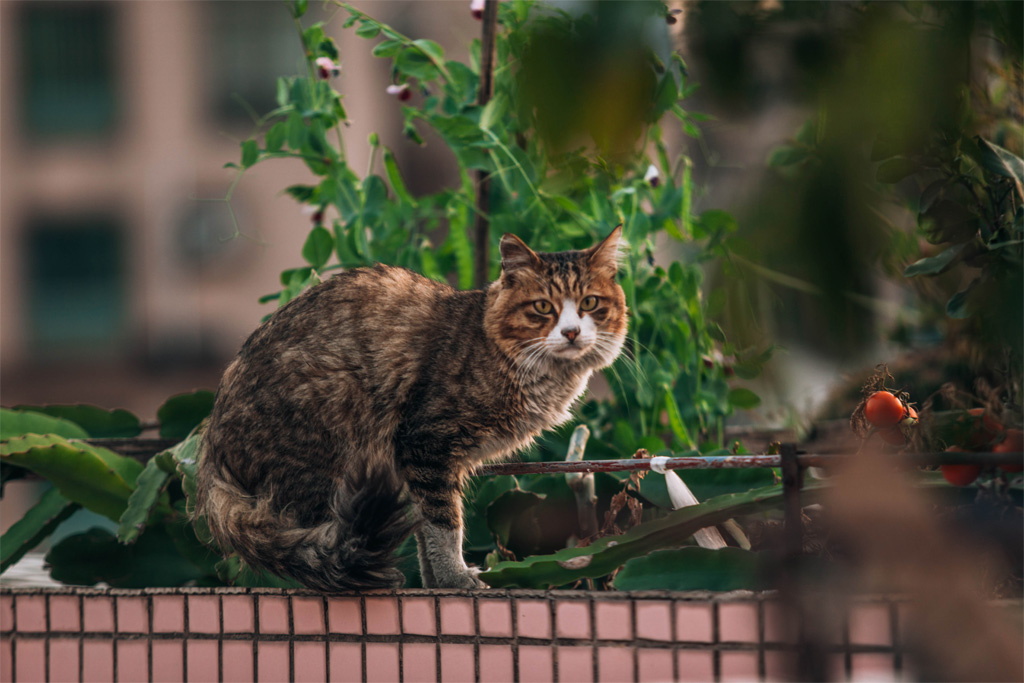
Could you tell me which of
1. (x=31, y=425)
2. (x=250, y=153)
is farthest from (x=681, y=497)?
(x=31, y=425)

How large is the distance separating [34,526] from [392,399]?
0.80 m

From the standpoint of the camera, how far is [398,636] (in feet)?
4.11

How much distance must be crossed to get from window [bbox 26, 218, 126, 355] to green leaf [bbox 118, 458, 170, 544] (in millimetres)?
6915

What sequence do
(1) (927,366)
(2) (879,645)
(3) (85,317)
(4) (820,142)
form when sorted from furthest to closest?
1. (3) (85,317)
2. (1) (927,366)
3. (2) (879,645)
4. (4) (820,142)

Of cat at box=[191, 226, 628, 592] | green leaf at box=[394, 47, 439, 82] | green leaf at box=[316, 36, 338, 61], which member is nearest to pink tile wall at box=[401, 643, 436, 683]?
cat at box=[191, 226, 628, 592]

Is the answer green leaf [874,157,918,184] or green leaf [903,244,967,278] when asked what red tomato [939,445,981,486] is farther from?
green leaf [874,157,918,184]

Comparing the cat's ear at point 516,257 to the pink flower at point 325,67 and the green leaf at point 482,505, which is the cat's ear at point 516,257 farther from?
the pink flower at point 325,67

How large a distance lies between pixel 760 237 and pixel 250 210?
22.8 ft

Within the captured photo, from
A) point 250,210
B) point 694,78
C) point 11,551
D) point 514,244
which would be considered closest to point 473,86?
point 514,244

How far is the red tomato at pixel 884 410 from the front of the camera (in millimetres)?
1143

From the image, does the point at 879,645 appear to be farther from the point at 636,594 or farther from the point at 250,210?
the point at 250,210

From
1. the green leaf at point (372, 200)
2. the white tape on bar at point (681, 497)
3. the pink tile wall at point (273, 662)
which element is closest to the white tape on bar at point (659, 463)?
the white tape on bar at point (681, 497)

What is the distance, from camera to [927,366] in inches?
86.9

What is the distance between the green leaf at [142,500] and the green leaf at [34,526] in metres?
0.18
